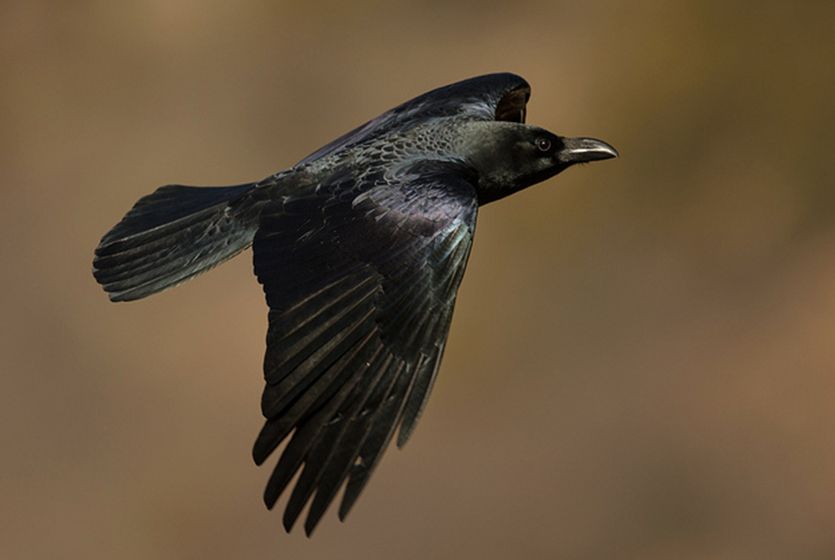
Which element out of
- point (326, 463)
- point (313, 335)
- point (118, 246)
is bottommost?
point (326, 463)

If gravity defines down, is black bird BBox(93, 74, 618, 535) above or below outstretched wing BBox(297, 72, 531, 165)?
below

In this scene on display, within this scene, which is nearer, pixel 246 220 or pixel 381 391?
pixel 381 391

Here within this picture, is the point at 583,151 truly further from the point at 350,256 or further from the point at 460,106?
the point at 350,256

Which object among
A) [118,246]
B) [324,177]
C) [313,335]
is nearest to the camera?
[313,335]

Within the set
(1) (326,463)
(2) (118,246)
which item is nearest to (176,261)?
(2) (118,246)

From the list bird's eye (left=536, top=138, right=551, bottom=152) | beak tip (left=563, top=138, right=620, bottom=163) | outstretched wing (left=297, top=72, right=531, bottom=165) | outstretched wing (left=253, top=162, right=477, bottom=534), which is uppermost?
outstretched wing (left=297, top=72, right=531, bottom=165)

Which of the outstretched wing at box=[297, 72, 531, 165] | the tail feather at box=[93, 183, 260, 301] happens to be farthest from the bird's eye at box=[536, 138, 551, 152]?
the tail feather at box=[93, 183, 260, 301]

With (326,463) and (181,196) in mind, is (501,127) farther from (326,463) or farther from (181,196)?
(326,463)

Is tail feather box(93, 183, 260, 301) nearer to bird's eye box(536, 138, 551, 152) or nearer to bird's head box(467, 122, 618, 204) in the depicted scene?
bird's head box(467, 122, 618, 204)
